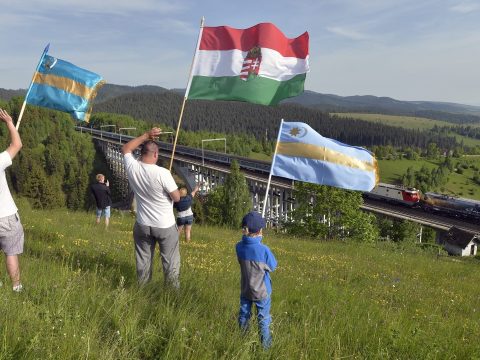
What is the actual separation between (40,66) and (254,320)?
8692 millimetres

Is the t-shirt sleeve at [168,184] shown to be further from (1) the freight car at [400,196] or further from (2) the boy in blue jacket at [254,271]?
(1) the freight car at [400,196]

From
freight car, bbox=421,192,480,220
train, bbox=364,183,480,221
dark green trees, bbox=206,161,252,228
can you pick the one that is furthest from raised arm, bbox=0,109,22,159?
freight car, bbox=421,192,480,220

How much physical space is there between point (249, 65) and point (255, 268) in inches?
211

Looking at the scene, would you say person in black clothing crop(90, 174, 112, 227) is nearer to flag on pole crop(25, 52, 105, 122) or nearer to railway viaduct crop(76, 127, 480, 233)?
flag on pole crop(25, 52, 105, 122)

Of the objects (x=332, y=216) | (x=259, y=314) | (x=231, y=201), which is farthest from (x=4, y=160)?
(x=231, y=201)

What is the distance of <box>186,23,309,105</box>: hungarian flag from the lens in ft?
27.5

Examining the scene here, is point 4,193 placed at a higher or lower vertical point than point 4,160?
lower

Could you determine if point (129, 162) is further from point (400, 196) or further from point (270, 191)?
point (400, 196)

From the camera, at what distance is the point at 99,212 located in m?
12.9

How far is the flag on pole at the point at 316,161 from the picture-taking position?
9.34 meters

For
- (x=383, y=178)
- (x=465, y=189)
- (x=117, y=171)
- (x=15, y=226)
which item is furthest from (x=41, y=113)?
(x=465, y=189)

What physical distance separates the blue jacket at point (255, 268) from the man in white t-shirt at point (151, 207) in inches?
41.5

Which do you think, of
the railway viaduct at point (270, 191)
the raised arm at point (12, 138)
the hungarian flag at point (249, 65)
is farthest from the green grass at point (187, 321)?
the railway viaduct at point (270, 191)

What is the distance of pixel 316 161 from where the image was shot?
30.7 ft
